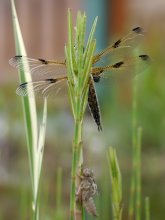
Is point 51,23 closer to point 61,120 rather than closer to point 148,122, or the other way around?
point 61,120

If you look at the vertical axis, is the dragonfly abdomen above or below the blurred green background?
below

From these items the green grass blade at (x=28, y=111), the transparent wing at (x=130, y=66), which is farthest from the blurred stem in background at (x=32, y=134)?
the transparent wing at (x=130, y=66)

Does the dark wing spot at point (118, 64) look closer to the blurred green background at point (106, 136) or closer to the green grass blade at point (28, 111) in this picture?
the green grass blade at point (28, 111)

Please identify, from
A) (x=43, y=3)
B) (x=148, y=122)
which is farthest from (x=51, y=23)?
(x=148, y=122)

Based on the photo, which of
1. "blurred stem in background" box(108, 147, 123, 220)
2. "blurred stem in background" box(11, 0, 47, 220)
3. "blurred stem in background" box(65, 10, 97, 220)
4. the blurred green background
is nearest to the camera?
"blurred stem in background" box(65, 10, 97, 220)

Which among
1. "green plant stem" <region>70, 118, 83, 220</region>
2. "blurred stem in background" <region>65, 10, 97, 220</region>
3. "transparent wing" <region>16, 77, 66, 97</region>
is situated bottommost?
"green plant stem" <region>70, 118, 83, 220</region>

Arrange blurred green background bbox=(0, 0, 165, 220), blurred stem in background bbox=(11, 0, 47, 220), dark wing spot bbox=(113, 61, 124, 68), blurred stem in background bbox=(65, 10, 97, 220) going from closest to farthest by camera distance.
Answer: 1. blurred stem in background bbox=(65, 10, 97, 220)
2. blurred stem in background bbox=(11, 0, 47, 220)
3. dark wing spot bbox=(113, 61, 124, 68)
4. blurred green background bbox=(0, 0, 165, 220)

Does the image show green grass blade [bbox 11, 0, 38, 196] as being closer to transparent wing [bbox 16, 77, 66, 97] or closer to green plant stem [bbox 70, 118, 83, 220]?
transparent wing [bbox 16, 77, 66, 97]

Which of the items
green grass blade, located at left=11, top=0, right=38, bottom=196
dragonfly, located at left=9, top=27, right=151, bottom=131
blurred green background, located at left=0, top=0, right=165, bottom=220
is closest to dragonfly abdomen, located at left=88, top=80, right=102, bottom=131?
dragonfly, located at left=9, top=27, right=151, bottom=131
